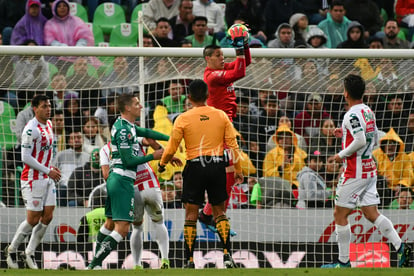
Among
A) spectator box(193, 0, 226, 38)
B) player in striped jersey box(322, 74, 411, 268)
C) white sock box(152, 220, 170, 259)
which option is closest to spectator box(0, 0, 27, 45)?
spectator box(193, 0, 226, 38)

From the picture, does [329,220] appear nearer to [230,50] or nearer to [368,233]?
[368,233]

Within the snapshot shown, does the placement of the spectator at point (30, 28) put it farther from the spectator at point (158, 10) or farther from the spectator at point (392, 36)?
the spectator at point (392, 36)

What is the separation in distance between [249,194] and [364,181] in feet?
10.5

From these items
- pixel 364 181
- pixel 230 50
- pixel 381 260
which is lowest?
pixel 381 260

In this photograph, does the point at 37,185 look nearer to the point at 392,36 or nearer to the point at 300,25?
the point at 300,25

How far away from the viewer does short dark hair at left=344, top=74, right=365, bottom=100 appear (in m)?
10.3

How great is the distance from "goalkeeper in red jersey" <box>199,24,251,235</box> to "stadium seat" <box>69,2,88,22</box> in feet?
22.4

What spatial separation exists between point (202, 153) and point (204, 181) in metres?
0.31

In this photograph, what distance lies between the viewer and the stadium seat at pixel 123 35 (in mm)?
16828

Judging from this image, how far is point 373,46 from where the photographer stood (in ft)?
54.7

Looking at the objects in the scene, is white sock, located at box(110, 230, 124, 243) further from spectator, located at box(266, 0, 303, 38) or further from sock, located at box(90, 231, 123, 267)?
spectator, located at box(266, 0, 303, 38)

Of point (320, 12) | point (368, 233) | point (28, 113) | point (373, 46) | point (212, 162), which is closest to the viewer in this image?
point (212, 162)

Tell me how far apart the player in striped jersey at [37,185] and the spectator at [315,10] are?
24.7 feet

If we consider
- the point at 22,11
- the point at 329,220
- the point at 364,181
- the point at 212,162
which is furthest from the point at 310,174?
the point at 22,11
